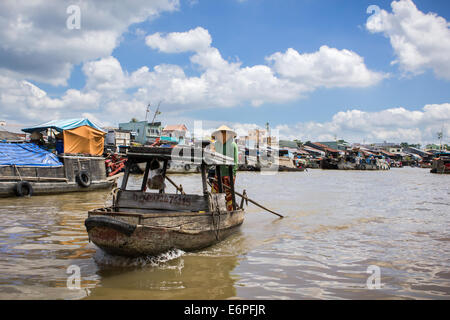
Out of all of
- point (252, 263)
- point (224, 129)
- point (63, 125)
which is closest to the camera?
point (252, 263)

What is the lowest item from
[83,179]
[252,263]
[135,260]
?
[252,263]

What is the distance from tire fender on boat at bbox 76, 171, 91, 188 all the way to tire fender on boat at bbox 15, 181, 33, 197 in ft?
6.80

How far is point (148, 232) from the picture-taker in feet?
14.2

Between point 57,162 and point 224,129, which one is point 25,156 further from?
point 224,129

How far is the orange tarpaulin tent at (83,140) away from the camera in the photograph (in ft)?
47.0

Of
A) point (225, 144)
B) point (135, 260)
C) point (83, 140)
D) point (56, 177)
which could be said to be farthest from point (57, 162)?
point (135, 260)

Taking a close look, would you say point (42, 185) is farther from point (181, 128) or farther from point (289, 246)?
point (181, 128)

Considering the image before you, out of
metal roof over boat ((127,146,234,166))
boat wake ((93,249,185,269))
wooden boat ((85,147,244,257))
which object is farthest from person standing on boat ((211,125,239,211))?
boat wake ((93,249,185,269))

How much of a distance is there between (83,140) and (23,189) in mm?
4066

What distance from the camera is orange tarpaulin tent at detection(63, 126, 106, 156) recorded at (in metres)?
14.3

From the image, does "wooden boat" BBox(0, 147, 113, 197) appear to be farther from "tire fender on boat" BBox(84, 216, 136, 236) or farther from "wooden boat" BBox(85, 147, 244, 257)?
"tire fender on boat" BBox(84, 216, 136, 236)

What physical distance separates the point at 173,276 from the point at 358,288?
2.30 metres

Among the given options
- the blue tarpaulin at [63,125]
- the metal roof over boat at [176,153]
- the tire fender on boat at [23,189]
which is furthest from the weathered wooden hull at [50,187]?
the metal roof over boat at [176,153]
